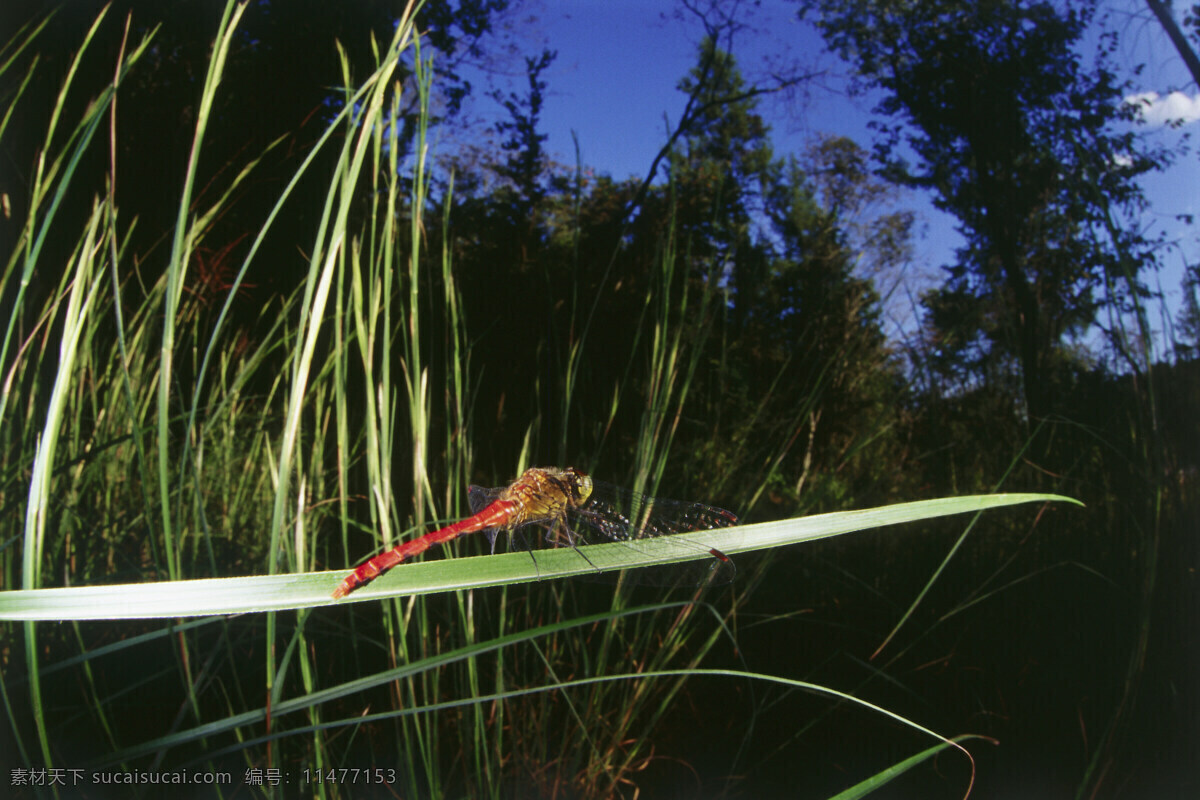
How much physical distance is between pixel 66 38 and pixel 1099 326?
1177 mm

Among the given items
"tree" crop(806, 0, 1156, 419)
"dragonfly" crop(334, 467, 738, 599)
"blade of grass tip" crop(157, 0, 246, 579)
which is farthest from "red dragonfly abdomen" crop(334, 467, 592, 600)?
"tree" crop(806, 0, 1156, 419)

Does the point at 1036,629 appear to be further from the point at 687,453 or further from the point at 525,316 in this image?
the point at 525,316

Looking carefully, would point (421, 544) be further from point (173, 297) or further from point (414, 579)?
point (173, 297)

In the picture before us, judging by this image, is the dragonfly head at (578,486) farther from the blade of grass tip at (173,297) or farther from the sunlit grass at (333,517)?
the blade of grass tip at (173,297)

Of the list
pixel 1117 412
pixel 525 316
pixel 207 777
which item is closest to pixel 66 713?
pixel 207 777

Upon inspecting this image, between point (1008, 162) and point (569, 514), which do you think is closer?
point (569, 514)

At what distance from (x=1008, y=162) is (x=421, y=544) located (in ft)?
2.24

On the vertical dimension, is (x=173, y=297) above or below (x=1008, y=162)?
below

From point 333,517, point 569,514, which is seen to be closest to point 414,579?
point 569,514

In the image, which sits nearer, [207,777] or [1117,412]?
[207,777]

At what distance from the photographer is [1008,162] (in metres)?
0.59

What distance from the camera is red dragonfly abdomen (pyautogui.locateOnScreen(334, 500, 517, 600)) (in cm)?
22

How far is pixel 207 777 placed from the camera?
1.38 feet

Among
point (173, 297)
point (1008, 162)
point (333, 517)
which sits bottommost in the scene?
point (333, 517)
